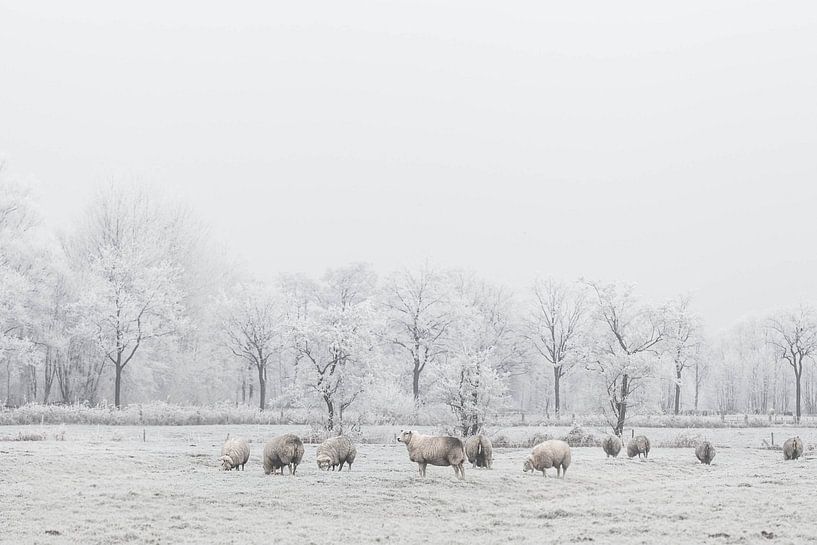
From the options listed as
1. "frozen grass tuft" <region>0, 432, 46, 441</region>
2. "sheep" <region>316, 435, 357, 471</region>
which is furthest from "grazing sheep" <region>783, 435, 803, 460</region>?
"frozen grass tuft" <region>0, 432, 46, 441</region>

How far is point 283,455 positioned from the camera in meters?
30.1

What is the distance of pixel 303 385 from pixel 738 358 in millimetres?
92714

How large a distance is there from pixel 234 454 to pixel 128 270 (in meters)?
45.5

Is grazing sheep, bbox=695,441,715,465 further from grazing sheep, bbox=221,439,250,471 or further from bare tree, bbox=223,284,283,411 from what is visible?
bare tree, bbox=223,284,283,411

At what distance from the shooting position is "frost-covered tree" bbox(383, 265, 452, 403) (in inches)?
3214

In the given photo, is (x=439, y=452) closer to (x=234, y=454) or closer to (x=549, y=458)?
(x=549, y=458)

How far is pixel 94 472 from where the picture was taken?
3067cm

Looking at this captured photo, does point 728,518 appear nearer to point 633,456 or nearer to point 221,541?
point 221,541

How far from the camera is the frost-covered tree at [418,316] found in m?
81.6

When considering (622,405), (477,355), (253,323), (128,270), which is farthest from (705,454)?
(128,270)

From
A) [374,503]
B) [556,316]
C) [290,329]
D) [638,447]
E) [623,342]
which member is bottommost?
[638,447]

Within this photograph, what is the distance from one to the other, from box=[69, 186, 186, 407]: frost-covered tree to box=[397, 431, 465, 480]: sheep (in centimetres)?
4291

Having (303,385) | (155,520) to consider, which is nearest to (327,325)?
(303,385)

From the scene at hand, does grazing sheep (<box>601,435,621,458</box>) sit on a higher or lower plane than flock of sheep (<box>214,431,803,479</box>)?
lower
